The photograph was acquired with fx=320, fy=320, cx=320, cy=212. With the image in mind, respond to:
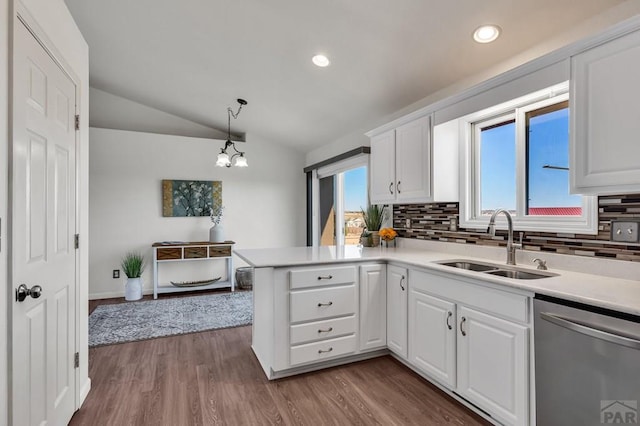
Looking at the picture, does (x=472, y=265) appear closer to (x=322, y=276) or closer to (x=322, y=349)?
(x=322, y=276)

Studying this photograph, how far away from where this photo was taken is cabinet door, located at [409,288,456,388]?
6.55 ft

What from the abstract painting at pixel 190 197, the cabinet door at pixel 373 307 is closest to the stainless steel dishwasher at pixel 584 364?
the cabinet door at pixel 373 307

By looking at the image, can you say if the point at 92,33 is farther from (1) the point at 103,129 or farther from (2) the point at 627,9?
(2) the point at 627,9

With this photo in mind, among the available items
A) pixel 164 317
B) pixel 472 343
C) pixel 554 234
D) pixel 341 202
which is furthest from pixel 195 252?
pixel 554 234

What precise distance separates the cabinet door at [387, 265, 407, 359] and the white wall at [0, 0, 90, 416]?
2.15 m

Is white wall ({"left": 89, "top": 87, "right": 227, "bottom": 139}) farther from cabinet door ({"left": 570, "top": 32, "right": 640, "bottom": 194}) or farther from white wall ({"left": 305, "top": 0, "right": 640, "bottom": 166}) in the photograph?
cabinet door ({"left": 570, "top": 32, "right": 640, "bottom": 194})

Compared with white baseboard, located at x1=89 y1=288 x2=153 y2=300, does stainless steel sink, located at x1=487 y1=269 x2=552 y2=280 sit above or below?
above

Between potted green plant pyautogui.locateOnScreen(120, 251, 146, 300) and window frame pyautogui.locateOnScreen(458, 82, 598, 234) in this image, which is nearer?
window frame pyautogui.locateOnScreen(458, 82, 598, 234)

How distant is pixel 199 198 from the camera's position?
5.26 meters

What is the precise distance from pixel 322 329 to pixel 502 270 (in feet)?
4.35

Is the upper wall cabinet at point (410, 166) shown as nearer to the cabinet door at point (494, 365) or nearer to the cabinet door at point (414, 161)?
the cabinet door at point (414, 161)

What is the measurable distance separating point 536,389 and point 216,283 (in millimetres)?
4600

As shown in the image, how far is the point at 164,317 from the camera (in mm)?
3809

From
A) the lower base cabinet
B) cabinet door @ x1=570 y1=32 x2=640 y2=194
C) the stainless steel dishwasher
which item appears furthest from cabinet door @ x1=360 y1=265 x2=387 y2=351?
cabinet door @ x1=570 y1=32 x2=640 y2=194
